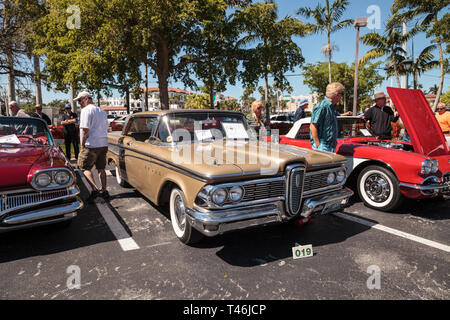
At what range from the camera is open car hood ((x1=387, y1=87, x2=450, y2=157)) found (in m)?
4.43

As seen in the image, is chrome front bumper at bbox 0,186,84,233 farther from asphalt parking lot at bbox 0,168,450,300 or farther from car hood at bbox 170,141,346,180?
car hood at bbox 170,141,346,180

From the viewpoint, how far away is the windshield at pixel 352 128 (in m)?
5.60

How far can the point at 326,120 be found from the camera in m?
4.36

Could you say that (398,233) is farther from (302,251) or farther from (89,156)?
(89,156)

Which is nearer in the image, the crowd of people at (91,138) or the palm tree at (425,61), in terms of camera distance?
the crowd of people at (91,138)

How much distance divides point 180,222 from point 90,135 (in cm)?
239

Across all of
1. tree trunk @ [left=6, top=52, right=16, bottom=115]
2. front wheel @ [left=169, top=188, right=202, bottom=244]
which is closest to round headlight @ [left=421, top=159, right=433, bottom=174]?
front wheel @ [left=169, top=188, right=202, bottom=244]

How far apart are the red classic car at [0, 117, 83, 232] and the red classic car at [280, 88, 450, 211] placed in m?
4.04

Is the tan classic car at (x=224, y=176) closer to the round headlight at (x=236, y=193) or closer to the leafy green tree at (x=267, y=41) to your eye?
the round headlight at (x=236, y=193)

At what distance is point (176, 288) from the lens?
2.49 m

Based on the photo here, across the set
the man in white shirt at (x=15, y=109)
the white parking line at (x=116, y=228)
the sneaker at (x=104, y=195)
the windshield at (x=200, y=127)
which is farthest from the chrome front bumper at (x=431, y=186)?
the man in white shirt at (x=15, y=109)

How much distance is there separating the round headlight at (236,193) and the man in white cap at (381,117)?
4.15 metres
